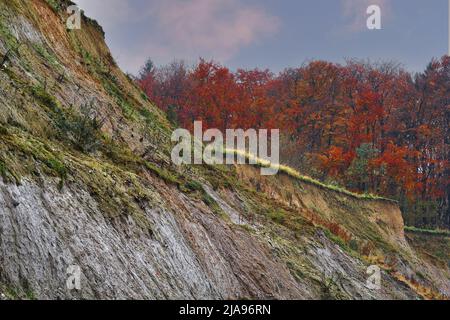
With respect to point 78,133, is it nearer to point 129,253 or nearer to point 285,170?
point 129,253

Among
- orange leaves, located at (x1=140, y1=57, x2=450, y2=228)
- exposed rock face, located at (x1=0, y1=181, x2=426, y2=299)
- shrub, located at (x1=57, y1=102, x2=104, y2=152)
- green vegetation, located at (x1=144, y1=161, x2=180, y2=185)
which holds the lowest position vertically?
exposed rock face, located at (x1=0, y1=181, x2=426, y2=299)

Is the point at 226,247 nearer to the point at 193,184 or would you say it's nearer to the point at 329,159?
the point at 193,184

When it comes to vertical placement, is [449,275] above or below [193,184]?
below

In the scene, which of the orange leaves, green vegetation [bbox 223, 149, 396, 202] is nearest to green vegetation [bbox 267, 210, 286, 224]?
green vegetation [bbox 223, 149, 396, 202]

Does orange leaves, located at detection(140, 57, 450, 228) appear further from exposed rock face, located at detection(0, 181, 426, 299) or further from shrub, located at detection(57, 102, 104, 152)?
shrub, located at detection(57, 102, 104, 152)

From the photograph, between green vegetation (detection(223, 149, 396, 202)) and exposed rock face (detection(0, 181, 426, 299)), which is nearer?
exposed rock face (detection(0, 181, 426, 299))

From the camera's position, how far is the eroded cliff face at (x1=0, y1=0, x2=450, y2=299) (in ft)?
26.2

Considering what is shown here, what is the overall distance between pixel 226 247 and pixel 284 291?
1.75 m

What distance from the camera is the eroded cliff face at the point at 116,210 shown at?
798 centimetres

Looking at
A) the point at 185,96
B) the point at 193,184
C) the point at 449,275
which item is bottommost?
the point at 449,275

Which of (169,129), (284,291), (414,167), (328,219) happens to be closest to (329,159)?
(414,167)

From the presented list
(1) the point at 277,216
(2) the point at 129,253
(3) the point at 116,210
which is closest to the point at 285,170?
(1) the point at 277,216

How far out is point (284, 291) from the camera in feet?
44.8

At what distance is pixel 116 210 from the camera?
10.2 meters
